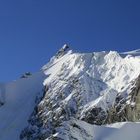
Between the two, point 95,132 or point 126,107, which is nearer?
point 95,132

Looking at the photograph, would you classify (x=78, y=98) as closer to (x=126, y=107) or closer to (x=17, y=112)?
(x=126, y=107)

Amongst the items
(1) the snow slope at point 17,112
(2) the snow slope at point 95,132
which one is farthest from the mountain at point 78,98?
(2) the snow slope at point 95,132

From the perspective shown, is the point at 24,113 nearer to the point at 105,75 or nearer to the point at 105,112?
the point at 105,75

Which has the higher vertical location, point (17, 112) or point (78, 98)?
point (17, 112)

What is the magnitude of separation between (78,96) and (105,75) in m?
10.1

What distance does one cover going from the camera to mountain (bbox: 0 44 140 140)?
155 meters

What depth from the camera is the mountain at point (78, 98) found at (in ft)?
509

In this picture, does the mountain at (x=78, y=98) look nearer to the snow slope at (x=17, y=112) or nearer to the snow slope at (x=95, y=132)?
the snow slope at (x=17, y=112)

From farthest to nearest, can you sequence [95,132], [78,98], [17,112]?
[17,112], [78,98], [95,132]

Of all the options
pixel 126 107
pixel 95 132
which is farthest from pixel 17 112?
pixel 95 132

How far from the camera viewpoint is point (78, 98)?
555ft

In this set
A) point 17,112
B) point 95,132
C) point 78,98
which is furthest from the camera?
point 17,112

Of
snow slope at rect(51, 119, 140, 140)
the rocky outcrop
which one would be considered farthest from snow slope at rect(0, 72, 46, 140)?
snow slope at rect(51, 119, 140, 140)

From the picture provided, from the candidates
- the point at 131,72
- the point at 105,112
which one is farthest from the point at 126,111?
the point at 131,72
